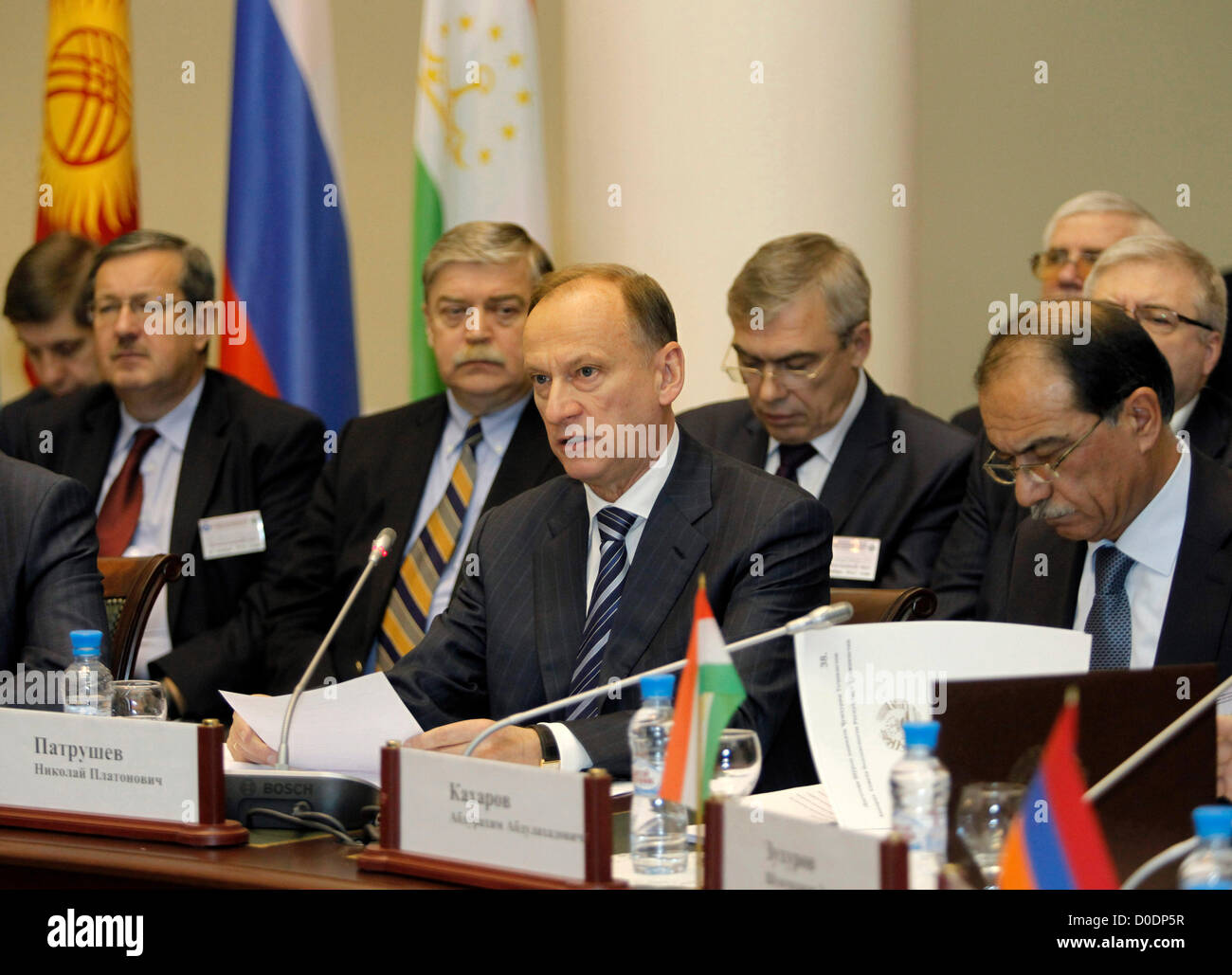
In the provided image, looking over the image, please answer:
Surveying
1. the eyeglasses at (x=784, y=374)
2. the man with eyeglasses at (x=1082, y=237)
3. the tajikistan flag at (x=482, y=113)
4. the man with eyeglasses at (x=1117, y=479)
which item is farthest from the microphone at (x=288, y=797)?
the tajikistan flag at (x=482, y=113)

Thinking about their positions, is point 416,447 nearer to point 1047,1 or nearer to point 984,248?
point 984,248

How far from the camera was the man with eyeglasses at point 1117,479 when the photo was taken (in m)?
2.70

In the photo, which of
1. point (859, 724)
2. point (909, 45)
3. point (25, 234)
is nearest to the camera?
point (859, 724)

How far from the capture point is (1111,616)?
9.04 feet

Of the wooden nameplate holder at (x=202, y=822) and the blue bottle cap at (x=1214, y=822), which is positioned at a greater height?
the blue bottle cap at (x=1214, y=822)

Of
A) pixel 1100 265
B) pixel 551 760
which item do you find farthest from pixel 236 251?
pixel 551 760

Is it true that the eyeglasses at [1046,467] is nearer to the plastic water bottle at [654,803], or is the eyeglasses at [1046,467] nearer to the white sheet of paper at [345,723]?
the plastic water bottle at [654,803]

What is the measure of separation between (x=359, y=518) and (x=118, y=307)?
104cm

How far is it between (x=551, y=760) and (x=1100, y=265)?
2.07 metres

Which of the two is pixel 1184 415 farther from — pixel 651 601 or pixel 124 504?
pixel 124 504

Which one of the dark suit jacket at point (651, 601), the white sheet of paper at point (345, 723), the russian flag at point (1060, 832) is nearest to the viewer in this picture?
the russian flag at point (1060, 832)

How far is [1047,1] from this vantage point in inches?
242

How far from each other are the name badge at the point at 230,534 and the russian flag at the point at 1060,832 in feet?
10.2

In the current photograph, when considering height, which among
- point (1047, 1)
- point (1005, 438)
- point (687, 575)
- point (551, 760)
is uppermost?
point (1047, 1)
